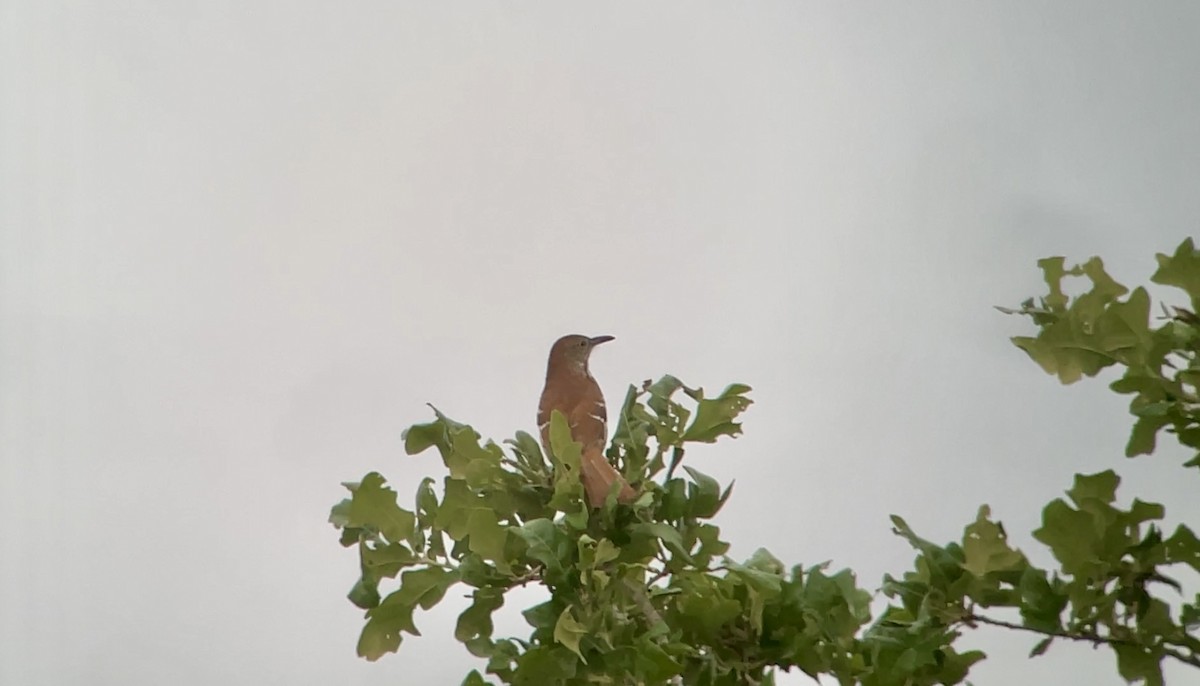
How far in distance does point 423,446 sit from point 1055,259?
343 mm

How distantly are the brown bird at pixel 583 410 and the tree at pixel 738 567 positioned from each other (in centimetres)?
1

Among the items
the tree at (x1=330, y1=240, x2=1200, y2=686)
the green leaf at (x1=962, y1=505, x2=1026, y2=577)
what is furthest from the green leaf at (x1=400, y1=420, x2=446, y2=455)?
the green leaf at (x1=962, y1=505, x2=1026, y2=577)

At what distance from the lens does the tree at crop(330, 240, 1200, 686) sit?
476mm

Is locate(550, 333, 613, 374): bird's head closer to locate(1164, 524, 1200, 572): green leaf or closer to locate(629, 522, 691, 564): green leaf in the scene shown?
locate(629, 522, 691, 564): green leaf

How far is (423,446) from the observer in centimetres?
57

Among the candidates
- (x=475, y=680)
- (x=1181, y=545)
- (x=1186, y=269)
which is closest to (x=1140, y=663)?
(x=1181, y=545)

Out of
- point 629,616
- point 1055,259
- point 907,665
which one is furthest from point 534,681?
point 1055,259

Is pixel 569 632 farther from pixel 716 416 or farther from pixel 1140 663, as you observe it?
pixel 1140 663

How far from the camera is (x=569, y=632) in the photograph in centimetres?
44

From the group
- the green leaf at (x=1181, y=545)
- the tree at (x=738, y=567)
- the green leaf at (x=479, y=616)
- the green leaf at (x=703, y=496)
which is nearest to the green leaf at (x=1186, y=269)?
the tree at (x=738, y=567)

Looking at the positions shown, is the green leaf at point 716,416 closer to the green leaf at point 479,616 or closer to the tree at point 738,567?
the tree at point 738,567

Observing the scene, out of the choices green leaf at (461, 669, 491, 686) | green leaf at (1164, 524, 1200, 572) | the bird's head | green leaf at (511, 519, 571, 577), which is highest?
the bird's head

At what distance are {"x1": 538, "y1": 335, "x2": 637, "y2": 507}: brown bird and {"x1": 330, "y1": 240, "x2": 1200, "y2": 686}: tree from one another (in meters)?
0.01

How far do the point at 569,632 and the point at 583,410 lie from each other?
23cm
